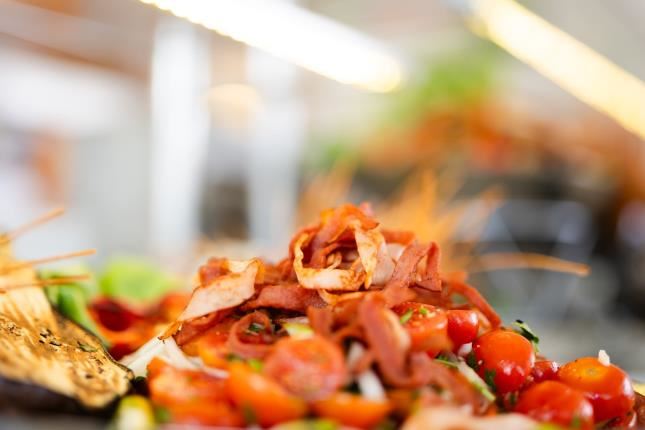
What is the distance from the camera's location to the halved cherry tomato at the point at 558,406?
1053mm

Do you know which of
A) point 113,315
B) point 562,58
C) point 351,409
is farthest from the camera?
point 562,58

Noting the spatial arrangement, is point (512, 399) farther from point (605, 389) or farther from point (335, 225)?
Answer: point (335, 225)

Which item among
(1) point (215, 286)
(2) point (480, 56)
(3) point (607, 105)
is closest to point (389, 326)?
(1) point (215, 286)

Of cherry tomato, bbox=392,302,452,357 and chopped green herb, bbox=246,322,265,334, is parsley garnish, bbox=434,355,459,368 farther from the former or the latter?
chopped green herb, bbox=246,322,265,334

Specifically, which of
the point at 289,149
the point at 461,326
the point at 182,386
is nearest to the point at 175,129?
the point at 289,149

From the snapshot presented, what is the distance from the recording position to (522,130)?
670 cm

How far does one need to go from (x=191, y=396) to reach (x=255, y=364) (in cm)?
11

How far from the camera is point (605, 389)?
1187 millimetres

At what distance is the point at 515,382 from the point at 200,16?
197 centimetres

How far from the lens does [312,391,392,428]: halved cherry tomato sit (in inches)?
36.0

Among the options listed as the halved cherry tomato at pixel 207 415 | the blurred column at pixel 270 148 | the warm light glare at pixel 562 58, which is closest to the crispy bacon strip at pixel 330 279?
the halved cherry tomato at pixel 207 415

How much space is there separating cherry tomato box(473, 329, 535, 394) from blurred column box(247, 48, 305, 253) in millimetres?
5207

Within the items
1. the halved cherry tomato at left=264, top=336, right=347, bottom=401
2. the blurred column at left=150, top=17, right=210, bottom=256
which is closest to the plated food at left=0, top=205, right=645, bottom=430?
the halved cherry tomato at left=264, top=336, right=347, bottom=401

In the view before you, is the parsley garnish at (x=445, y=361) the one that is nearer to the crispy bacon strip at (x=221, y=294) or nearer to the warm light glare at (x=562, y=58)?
the crispy bacon strip at (x=221, y=294)
